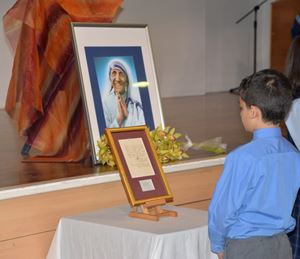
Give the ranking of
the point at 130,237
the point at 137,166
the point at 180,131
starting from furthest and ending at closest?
the point at 180,131 < the point at 137,166 < the point at 130,237

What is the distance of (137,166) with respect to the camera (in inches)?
88.0

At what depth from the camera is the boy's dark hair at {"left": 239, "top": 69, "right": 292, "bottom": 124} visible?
1.81 metres

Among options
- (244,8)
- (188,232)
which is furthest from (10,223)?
(244,8)

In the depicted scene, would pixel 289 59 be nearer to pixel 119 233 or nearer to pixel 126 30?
pixel 119 233

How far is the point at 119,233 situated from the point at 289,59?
0.91 m

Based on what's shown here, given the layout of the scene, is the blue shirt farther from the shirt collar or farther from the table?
the table

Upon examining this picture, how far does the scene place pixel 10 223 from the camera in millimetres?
2496

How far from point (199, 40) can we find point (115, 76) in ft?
20.8

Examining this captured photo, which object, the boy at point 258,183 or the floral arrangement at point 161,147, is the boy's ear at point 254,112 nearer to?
the boy at point 258,183

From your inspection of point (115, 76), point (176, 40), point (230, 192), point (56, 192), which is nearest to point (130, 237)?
point (230, 192)

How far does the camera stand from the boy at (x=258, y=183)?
5.87 feet

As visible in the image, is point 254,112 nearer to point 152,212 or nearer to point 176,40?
point 152,212

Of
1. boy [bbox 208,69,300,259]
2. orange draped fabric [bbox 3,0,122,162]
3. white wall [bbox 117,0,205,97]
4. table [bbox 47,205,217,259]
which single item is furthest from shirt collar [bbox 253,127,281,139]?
white wall [bbox 117,0,205,97]

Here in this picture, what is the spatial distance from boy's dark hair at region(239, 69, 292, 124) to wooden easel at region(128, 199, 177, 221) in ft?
1.84
